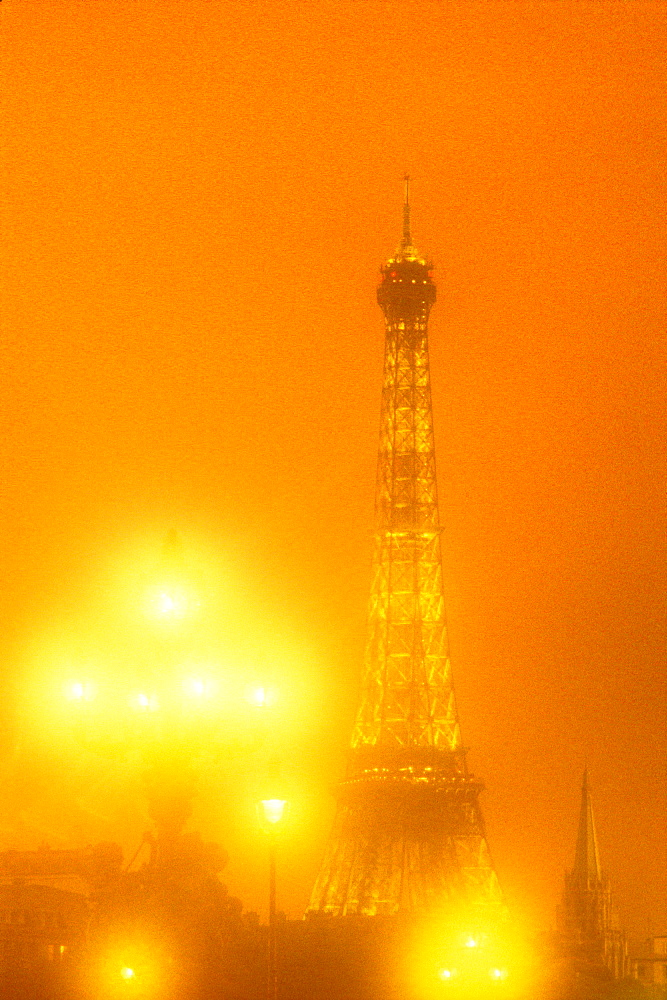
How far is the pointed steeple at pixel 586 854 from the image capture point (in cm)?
15500

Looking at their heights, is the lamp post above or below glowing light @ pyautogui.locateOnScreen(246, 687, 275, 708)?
below

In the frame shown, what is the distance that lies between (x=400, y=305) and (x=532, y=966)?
3810 centimetres

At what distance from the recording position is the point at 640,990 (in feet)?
352

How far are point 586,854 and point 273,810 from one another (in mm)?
124115

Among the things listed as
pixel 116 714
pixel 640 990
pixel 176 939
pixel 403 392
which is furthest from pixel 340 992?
pixel 403 392

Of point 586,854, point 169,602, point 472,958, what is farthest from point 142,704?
point 586,854

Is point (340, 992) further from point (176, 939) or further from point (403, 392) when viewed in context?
point (403, 392)

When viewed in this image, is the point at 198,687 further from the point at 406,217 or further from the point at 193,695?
the point at 406,217

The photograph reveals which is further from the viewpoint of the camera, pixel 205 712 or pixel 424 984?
pixel 424 984

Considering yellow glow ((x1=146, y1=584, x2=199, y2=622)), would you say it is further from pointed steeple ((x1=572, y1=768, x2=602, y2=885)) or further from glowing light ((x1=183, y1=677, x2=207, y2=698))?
pointed steeple ((x1=572, y1=768, x2=602, y2=885))

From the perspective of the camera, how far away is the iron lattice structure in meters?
105

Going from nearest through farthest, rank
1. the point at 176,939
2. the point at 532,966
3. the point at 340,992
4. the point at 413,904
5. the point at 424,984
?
the point at 176,939
the point at 340,992
the point at 424,984
the point at 532,966
the point at 413,904

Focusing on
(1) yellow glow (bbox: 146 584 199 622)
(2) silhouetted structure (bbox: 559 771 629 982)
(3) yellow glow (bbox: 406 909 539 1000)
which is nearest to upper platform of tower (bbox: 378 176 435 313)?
(3) yellow glow (bbox: 406 909 539 1000)

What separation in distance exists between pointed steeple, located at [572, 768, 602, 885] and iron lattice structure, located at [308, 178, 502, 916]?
43018 millimetres
